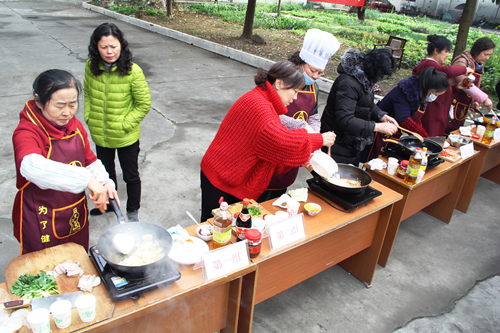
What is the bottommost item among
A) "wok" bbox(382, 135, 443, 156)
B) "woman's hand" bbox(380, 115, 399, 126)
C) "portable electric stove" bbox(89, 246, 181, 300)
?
"portable electric stove" bbox(89, 246, 181, 300)

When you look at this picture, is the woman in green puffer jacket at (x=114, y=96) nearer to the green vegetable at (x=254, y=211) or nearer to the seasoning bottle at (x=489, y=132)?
the green vegetable at (x=254, y=211)

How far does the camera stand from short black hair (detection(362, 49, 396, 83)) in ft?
9.41

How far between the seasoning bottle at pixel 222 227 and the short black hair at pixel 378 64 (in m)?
1.89

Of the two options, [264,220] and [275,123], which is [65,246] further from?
[275,123]

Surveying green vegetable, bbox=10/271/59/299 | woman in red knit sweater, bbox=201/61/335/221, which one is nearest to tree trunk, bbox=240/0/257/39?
woman in red knit sweater, bbox=201/61/335/221

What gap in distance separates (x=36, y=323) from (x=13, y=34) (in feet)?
42.0

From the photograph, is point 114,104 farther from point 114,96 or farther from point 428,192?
point 428,192

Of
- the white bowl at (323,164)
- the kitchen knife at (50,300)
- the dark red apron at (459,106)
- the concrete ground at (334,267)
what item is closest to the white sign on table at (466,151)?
the concrete ground at (334,267)

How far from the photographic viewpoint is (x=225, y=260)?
5.94ft

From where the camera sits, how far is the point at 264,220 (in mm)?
2234

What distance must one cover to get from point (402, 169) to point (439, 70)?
177 cm

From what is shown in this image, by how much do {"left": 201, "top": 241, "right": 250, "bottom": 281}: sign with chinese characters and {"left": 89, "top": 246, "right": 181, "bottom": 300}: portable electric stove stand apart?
5.9 inches

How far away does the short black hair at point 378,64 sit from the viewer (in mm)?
2869

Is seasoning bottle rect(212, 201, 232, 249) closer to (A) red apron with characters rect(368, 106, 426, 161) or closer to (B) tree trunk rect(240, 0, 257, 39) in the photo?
(A) red apron with characters rect(368, 106, 426, 161)
